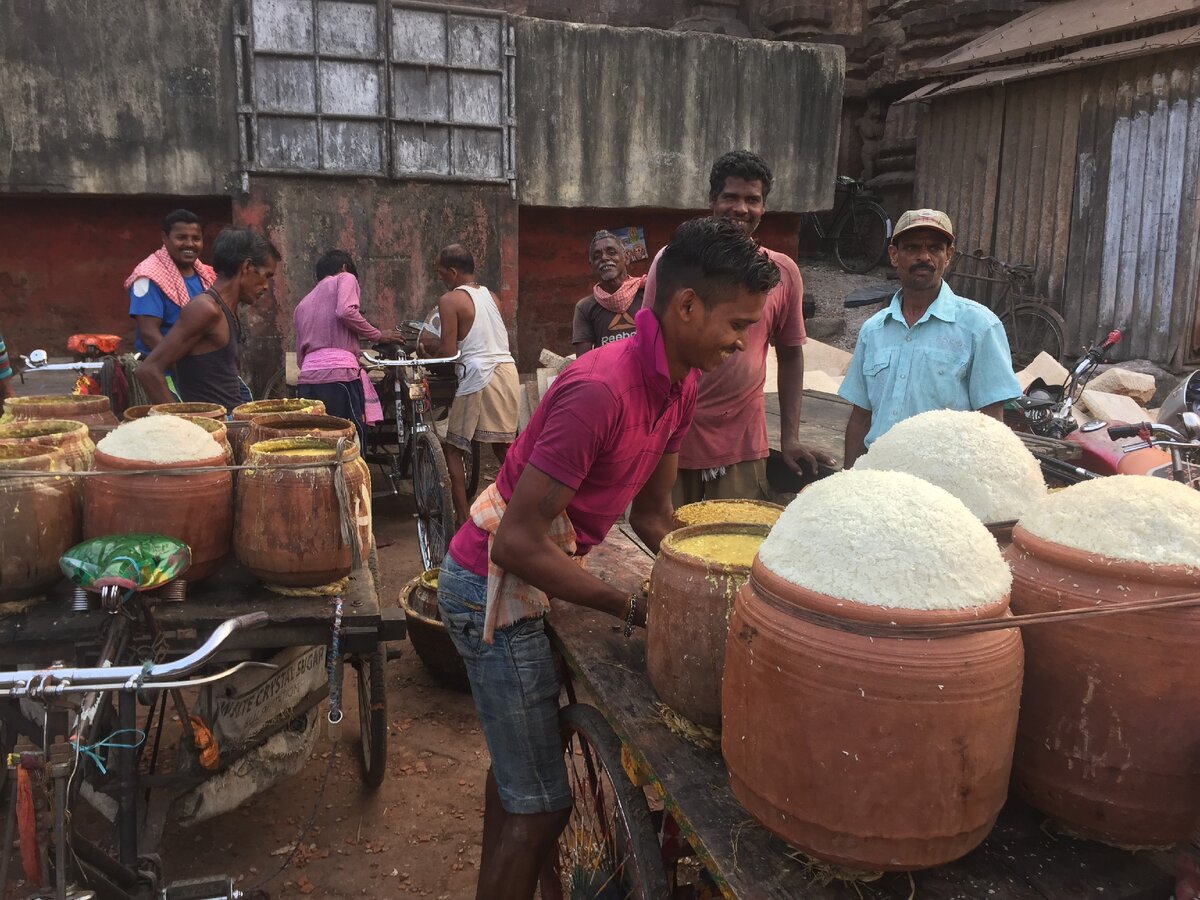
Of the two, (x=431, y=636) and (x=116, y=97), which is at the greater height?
(x=116, y=97)

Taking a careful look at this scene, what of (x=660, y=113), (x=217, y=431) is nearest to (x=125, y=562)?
(x=217, y=431)

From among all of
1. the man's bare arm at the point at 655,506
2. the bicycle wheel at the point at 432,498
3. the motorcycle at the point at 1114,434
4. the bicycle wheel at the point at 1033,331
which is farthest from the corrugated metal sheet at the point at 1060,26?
the man's bare arm at the point at 655,506

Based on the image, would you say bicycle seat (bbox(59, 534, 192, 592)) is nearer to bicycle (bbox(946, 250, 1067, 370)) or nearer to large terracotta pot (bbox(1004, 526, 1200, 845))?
large terracotta pot (bbox(1004, 526, 1200, 845))

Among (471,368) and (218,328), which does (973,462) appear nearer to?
(218,328)

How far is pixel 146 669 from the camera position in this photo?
1.75 m

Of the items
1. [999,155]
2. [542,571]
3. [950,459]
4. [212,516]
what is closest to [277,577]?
[212,516]

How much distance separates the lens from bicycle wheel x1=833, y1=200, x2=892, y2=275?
14125 mm

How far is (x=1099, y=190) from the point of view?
9719 mm

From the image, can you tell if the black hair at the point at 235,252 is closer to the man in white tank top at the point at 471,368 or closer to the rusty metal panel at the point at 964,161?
the man in white tank top at the point at 471,368

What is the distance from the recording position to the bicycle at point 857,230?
556 inches

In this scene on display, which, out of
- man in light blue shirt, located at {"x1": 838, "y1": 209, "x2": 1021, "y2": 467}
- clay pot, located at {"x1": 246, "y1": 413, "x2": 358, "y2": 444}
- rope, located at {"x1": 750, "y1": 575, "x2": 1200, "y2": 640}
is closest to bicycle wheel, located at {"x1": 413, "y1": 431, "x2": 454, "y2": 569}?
clay pot, located at {"x1": 246, "y1": 413, "x2": 358, "y2": 444}

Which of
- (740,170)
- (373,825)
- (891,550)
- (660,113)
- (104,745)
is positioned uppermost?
(660,113)

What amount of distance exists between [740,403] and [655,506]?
1123 mm

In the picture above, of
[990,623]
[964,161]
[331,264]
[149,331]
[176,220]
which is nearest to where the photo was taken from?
[990,623]
